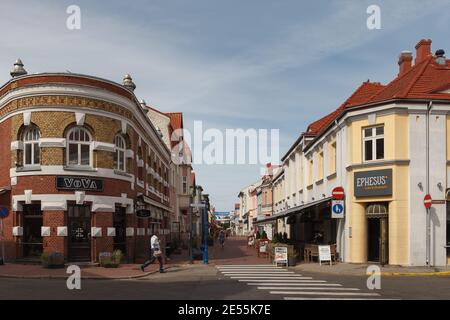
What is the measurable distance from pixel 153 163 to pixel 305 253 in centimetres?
1340

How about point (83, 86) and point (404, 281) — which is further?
A: point (83, 86)

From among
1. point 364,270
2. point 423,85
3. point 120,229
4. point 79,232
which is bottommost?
point 364,270

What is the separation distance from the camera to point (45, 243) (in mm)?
20703

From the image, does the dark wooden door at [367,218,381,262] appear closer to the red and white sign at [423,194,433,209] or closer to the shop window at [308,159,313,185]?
the red and white sign at [423,194,433,209]

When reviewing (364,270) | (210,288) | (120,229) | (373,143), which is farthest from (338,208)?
(120,229)

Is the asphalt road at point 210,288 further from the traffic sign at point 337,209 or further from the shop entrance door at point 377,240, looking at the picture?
the traffic sign at point 337,209

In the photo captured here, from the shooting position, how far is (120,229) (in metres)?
24.0

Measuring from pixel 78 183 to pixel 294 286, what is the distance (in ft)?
36.8

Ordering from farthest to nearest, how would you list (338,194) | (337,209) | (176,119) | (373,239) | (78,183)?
(176,119)
(338,194)
(337,209)
(373,239)
(78,183)

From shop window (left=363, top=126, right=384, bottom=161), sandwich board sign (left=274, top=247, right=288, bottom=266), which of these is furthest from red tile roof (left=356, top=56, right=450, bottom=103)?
sandwich board sign (left=274, top=247, right=288, bottom=266)

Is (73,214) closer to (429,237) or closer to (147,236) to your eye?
(147,236)

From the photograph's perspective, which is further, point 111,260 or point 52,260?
point 111,260

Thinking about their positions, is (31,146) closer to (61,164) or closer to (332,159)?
(61,164)
